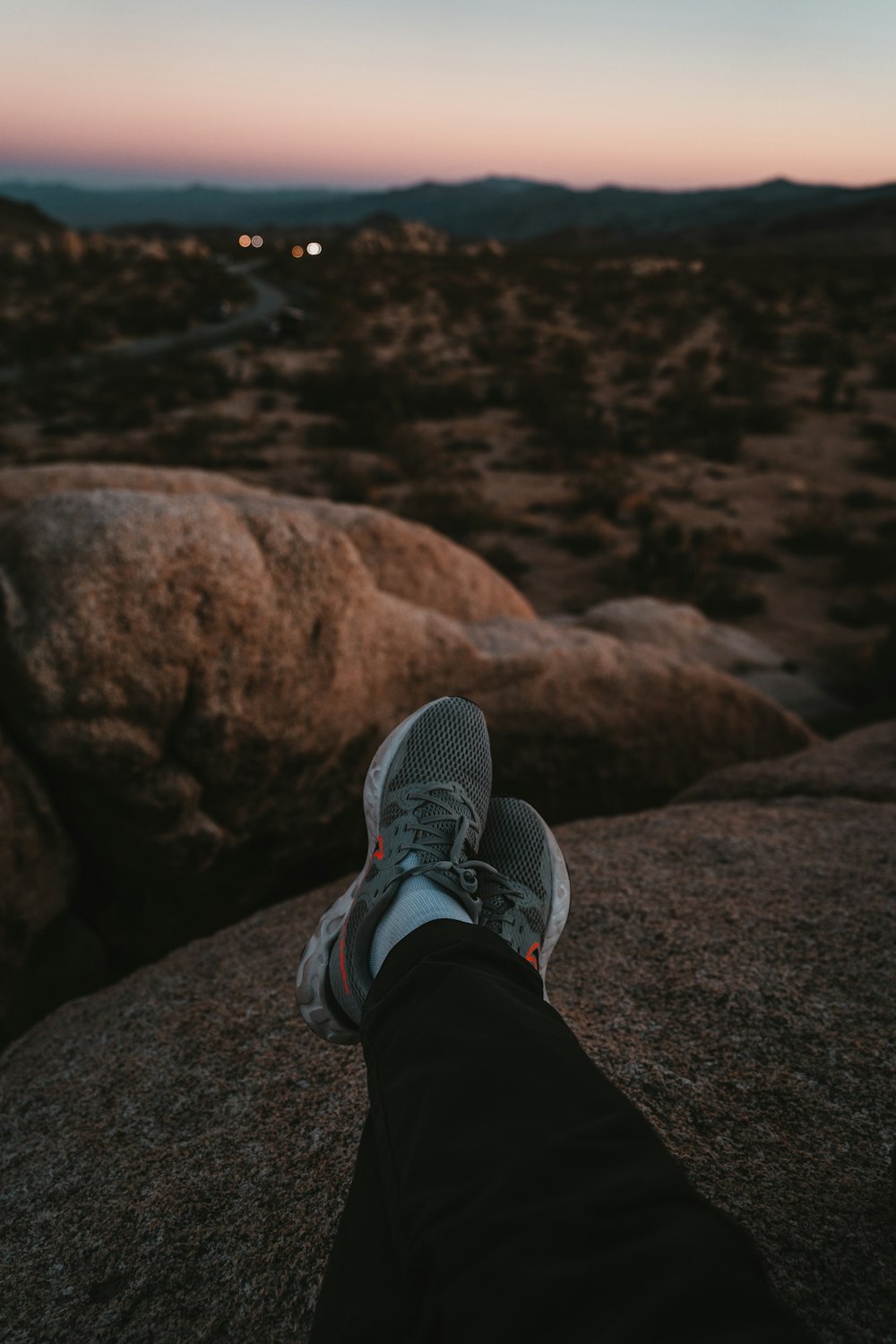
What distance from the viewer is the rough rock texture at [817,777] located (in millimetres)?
3836

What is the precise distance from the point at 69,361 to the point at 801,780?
66.4 feet

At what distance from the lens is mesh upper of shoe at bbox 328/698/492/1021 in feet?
6.19

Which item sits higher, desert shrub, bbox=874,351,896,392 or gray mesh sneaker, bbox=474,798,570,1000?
desert shrub, bbox=874,351,896,392

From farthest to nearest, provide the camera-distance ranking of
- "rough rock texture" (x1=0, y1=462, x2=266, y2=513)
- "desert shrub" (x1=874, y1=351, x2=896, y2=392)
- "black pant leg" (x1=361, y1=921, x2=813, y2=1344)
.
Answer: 1. "desert shrub" (x1=874, y1=351, x2=896, y2=392)
2. "rough rock texture" (x1=0, y1=462, x2=266, y2=513)
3. "black pant leg" (x1=361, y1=921, x2=813, y2=1344)

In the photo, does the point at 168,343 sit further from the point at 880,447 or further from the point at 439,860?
the point at 439,860

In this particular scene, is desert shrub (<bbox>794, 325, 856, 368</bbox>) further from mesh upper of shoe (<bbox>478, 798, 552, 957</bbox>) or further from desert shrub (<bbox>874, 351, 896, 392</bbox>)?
mesh upper of shoe (<bbox>478, 798, 552, 957</bbox>)

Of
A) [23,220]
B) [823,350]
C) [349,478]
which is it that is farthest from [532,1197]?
[23,220]

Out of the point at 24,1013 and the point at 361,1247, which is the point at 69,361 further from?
the point at 361,1247

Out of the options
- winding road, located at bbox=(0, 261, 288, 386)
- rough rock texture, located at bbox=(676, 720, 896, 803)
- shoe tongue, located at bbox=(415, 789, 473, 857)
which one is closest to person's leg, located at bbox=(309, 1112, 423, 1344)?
shoe tongue, located at bbox=(415, 789, 473, 857)

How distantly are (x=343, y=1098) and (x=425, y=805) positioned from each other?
808 mm

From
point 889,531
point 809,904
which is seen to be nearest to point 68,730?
point 809,904

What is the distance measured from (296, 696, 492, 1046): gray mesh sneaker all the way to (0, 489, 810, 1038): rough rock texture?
1.10m

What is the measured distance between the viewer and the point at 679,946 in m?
2.45

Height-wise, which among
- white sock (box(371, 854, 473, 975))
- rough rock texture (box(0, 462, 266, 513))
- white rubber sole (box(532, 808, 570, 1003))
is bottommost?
white rubber sole (box(532, 808, 570, 1003))
